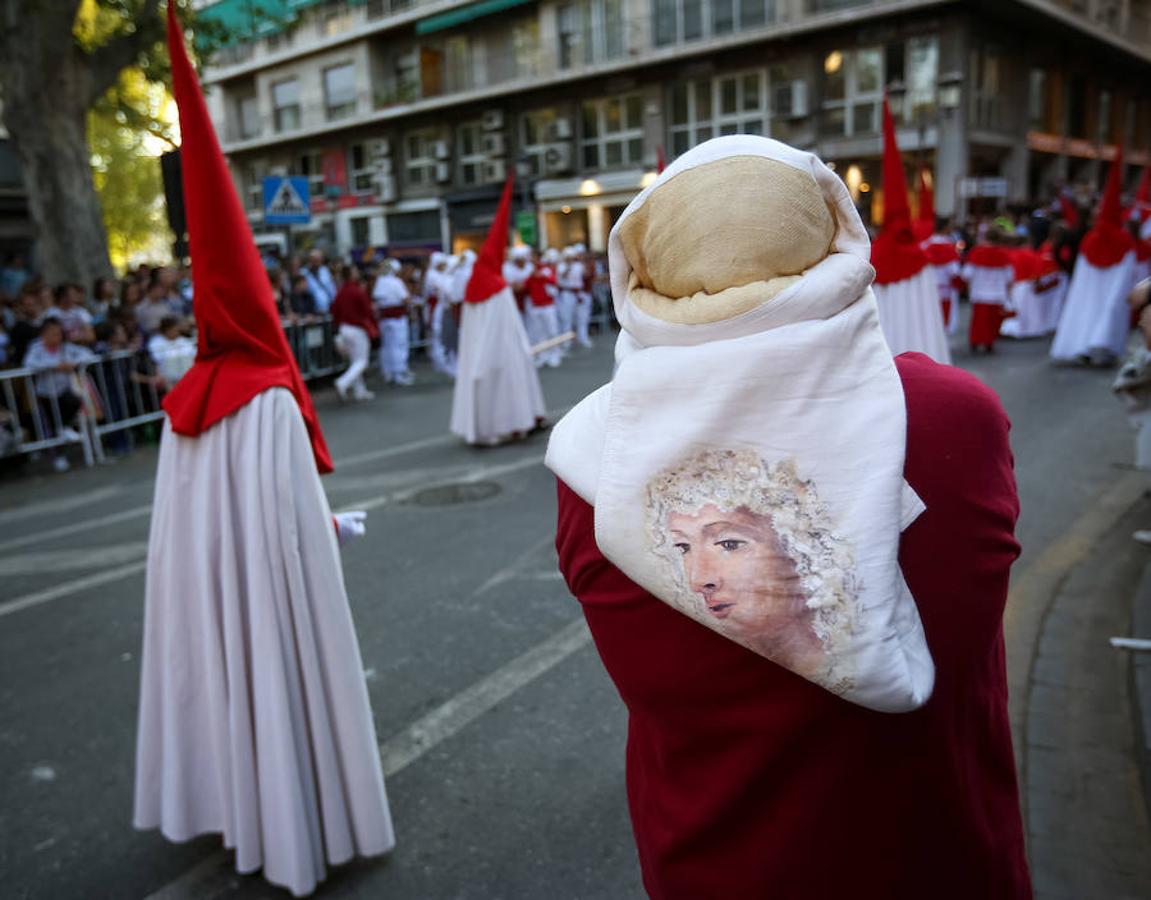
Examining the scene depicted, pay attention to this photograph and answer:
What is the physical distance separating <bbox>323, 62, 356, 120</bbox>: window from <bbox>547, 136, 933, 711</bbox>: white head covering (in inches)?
1515

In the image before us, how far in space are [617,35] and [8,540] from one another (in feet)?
88.3

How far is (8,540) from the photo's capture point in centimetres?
680

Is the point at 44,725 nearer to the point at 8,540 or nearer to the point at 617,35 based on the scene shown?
the point at 8,540

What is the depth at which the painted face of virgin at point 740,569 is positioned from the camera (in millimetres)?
1102

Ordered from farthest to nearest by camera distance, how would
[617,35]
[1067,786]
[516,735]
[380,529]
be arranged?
[617,35] < [380,529] < [516,735] < [1067,786]

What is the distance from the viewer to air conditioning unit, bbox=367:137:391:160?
35.6 m

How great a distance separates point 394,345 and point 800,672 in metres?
13.4

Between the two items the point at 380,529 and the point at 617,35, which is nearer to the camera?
the point at 380,529

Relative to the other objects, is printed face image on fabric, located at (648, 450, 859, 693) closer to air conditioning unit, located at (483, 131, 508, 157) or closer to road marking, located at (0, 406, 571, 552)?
road marking, located at (0, 406, 571, 552)

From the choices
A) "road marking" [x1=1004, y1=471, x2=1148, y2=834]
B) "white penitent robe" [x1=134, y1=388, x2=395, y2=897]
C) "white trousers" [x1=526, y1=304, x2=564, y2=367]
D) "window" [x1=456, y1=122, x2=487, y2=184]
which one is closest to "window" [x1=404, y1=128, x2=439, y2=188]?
"window" [x1=456, y1=122, x2=487, y2=184]

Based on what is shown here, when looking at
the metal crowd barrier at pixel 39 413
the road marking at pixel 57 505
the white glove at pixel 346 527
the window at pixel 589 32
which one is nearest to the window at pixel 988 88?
the window at pixel 589 32

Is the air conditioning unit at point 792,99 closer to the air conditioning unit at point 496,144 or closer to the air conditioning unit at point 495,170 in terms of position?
the air conditioning unit at point 496,144

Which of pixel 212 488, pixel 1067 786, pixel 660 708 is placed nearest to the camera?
pixel 660 708

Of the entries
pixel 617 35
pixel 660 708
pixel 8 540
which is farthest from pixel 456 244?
pixel 660 708
